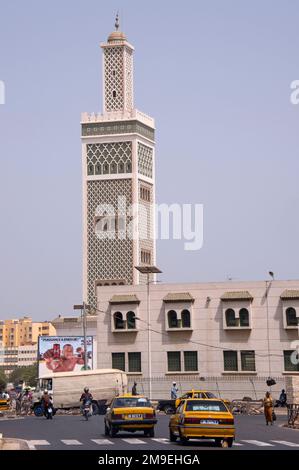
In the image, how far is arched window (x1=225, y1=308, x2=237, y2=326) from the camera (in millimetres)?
74062

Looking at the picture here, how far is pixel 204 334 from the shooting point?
7475 cm

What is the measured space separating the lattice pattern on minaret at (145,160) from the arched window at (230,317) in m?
56.4

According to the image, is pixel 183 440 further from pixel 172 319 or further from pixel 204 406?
pixel 172 319

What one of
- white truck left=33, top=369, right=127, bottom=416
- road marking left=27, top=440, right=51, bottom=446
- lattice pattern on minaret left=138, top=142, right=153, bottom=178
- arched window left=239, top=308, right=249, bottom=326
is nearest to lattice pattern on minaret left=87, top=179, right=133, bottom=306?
lattice pattern on minaret left=138, top=142, right=153, bottom=178

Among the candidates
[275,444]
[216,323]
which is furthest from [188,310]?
[275,444]

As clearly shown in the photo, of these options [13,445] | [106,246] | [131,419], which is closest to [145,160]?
[106,246]

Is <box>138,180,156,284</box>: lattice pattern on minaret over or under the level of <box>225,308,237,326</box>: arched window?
over

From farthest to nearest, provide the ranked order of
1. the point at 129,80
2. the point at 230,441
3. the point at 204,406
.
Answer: the point at 129,80, the point at 204,406, the point at 230,441

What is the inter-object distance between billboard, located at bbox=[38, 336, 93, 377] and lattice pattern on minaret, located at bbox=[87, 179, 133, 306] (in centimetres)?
2393

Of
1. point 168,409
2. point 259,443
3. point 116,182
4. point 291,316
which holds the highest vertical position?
point 116,182

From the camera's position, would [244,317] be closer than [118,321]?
Yes

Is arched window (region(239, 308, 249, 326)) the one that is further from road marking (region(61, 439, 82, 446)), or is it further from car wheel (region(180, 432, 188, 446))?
car wheel (region(180, 432, 188, 446))

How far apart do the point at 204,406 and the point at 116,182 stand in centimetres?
9882

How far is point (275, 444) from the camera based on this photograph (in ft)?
101
